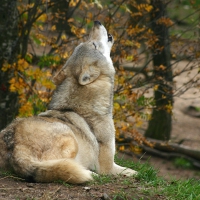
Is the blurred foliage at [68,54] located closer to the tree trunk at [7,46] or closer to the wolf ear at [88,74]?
the tree trunk at [7,46]

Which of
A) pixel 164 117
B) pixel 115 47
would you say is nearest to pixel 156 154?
pixel 164 117

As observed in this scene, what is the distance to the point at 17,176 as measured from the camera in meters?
5.56

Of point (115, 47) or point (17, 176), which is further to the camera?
point (115, 47)

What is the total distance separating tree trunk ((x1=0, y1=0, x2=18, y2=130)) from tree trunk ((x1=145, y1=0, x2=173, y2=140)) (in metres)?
3.05

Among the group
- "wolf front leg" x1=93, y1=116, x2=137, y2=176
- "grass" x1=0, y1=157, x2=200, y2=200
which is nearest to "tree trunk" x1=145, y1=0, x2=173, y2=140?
"wolf front leg" x1=93, y1=116, x2=137, y2=176

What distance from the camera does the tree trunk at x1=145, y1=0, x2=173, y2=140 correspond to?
1032 centimetres

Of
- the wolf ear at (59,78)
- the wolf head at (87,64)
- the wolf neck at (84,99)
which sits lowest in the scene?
the wolf neck at (84,99)

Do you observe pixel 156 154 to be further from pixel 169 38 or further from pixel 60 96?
pixel 60 96

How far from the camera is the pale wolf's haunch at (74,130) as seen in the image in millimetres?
5355

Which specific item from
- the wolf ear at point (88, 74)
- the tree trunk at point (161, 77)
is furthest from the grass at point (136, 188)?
the tree trunk at point (161, 77)

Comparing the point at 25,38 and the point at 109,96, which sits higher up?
the point at 25,38

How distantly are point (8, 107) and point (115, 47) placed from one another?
2.49 metres

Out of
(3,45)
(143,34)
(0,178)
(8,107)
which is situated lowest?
(0,178)

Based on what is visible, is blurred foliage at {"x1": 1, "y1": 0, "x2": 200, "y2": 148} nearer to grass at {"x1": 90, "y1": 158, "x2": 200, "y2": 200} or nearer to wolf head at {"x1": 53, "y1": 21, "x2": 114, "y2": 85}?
wolf head at {"x1": 53, "y1": 21, "x2": 114, "y2": 85}
